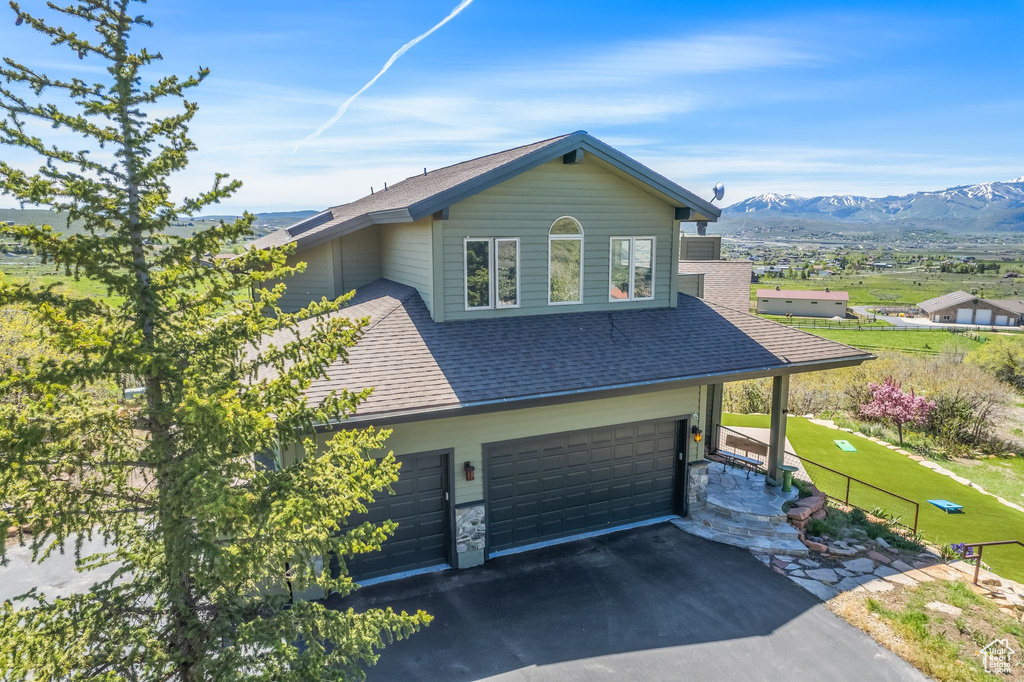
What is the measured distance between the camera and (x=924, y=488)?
594 inches

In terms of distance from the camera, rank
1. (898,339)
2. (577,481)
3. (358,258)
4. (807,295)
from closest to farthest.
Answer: (577,481)
(358,258)
(898,339)
(807,295)

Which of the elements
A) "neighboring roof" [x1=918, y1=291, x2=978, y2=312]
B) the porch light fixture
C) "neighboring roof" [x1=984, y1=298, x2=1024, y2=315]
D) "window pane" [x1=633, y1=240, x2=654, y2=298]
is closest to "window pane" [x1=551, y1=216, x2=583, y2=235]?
"window pane" [x1=633, y1=240, x2=654, y2=298]

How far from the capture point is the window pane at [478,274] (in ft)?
36.1

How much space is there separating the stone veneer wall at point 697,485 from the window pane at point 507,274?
4911mm

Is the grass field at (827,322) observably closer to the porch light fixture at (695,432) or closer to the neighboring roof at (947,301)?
the neighboring roof at (947,301)

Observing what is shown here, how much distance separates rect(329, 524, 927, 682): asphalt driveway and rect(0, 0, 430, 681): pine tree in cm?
321

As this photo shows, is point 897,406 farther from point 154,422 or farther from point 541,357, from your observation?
point 154,422

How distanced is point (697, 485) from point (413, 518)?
581 cm

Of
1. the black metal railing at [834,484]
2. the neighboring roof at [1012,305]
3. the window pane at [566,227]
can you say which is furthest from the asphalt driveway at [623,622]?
the neighboring roof at [1012,305]

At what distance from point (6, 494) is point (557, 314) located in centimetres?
919

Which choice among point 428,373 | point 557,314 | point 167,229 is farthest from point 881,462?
point 167,229

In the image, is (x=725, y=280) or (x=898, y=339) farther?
(x=898, y=339)

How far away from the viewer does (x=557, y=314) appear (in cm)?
1186

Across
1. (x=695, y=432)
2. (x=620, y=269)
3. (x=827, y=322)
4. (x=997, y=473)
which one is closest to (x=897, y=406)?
(x=997, y=473)
